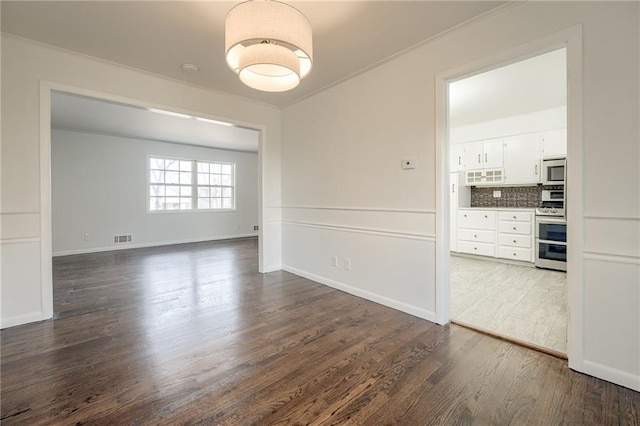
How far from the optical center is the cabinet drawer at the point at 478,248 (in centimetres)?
520

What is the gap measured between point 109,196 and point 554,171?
9.16 meters

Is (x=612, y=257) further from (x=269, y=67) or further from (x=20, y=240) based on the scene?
(x=20, y=240)

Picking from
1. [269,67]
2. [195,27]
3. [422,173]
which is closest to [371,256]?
[422,173]

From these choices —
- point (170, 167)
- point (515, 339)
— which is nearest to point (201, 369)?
point (515, 339)

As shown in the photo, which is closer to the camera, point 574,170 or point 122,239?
point 574,170

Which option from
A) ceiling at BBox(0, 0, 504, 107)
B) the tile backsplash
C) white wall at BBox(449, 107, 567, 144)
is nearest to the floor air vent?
ceiling at BBox(0, 0, 504, 107)

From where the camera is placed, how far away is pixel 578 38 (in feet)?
6.04

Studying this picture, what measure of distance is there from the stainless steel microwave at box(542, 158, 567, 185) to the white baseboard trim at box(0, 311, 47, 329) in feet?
23.2

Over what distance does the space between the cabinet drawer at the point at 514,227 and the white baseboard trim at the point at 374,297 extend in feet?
11.1

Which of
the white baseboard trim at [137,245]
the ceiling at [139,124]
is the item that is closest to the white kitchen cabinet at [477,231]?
the ceiling at [139,124]

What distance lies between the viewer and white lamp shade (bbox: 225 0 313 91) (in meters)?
1.65

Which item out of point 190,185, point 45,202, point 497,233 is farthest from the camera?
point 190,185

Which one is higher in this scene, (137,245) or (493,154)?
(493,154)

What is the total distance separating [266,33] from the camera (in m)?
1.65
